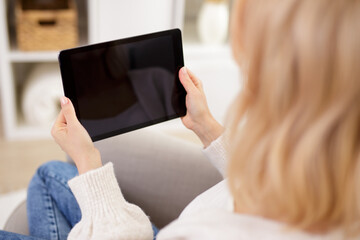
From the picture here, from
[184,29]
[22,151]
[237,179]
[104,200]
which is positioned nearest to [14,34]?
[22,151]

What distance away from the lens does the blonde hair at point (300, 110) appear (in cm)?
44

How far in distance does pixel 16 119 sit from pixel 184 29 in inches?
31.3

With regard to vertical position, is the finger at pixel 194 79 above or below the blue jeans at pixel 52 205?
above

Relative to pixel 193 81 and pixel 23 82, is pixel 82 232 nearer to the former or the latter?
pixel 193 81

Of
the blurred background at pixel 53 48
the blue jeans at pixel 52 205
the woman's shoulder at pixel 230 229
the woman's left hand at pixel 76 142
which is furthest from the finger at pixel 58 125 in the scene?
the blurred background at pixel 53 48

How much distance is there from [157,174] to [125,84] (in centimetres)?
24

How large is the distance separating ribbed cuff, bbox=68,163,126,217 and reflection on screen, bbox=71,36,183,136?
116 mm

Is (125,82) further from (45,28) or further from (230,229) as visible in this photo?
(45,28)

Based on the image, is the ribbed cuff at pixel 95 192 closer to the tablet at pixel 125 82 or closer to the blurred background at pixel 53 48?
the tablet at pixel 125 82

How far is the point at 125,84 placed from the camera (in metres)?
0.84

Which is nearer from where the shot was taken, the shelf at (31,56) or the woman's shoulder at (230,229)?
the woman's shoulder at (230,229)

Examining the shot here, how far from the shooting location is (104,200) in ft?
2.35

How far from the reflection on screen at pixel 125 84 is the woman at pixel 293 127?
0.30 metres

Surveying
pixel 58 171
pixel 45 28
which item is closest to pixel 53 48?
pixel 45 28
